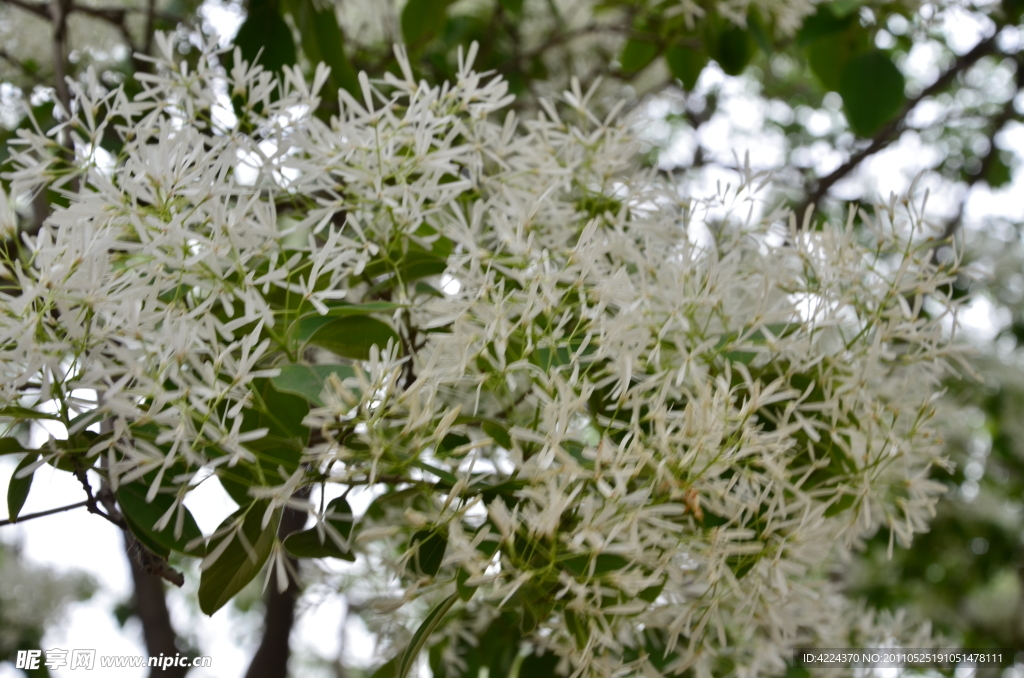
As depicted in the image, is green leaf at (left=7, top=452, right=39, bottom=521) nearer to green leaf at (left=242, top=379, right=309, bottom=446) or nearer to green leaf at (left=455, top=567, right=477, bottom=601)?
green leaf at (left=242, top=379, right=309, bottom=446)

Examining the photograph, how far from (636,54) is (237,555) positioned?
1.31 meters

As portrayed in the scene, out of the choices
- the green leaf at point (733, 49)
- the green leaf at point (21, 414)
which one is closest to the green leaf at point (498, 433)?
the green leaf at point (21, 414)

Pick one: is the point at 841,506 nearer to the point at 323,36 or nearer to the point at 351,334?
the point at 351,334

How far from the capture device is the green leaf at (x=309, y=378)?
21.0 inches

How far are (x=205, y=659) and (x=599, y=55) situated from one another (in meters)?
1.64

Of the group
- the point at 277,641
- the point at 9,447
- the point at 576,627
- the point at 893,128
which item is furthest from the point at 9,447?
the point at 893,128

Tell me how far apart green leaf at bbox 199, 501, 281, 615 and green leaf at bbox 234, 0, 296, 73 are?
2.28ft

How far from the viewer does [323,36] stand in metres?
1.05

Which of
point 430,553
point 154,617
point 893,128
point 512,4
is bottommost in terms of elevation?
point 154,617

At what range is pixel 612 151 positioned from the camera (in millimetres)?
766

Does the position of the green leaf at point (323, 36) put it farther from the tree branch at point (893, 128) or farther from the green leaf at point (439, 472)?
the tree branch at point (893, 128)

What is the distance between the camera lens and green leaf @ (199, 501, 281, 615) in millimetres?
521

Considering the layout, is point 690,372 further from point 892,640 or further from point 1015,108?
point 1015,108

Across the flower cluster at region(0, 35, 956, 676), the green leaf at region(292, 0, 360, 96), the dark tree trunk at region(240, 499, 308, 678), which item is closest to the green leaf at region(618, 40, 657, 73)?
the green leaf at region(292, 0, 360, 96)
